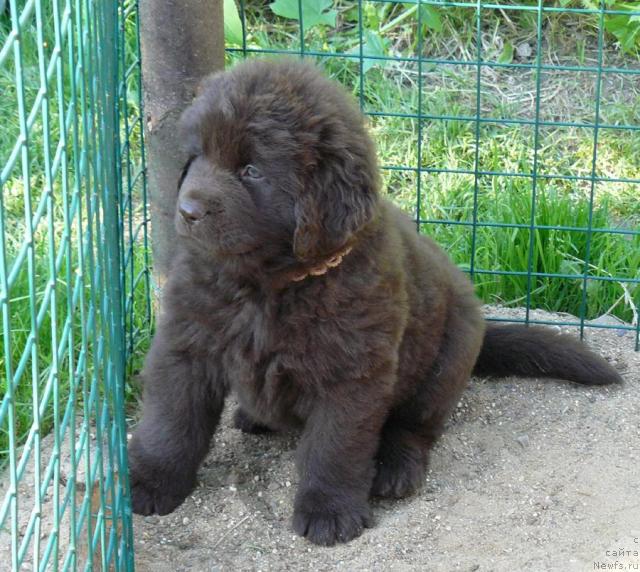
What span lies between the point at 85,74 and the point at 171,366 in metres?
1.14

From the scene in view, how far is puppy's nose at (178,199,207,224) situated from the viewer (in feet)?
8.68

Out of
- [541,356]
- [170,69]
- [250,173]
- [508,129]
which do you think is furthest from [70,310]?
[508,129]

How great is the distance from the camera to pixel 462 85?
17.9 feet

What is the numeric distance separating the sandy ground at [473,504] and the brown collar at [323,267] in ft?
2.51

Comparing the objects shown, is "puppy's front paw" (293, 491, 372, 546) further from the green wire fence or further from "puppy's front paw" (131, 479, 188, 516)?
the green wire fence

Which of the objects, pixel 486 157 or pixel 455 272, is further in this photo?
pixel 486 157

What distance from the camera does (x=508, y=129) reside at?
525cm

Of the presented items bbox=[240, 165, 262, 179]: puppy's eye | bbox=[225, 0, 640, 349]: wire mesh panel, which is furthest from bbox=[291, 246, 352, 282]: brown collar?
bbox=[225, 0, 640, 349]: wire mesh panel

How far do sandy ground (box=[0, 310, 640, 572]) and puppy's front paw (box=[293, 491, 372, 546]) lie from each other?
30mm

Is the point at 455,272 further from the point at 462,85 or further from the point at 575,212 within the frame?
the point at 462,85

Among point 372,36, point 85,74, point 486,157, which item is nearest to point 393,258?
point 85,74

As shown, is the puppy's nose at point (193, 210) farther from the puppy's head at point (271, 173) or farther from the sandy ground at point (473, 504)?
the sandy ground at point (473, 504)

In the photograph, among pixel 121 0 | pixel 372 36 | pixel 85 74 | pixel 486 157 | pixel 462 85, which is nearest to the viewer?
pixel 85 74

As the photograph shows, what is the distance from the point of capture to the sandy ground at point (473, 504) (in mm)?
2926
